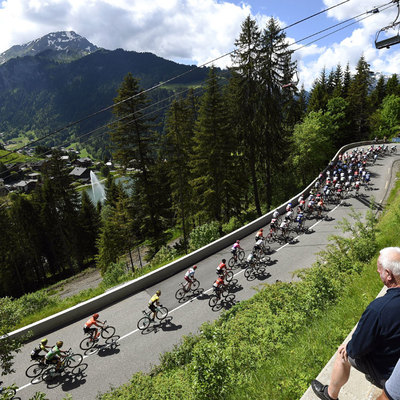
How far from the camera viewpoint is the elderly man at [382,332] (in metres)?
2.88

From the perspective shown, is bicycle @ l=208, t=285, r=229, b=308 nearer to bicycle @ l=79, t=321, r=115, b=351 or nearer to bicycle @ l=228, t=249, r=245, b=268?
bicycle @ l=228, t=249, r=245, b=268

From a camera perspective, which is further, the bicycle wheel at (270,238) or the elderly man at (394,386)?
the bicycle wheel at (270,238)

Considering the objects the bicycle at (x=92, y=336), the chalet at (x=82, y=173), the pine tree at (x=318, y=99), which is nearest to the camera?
the bicycle at (x=92, y=336)

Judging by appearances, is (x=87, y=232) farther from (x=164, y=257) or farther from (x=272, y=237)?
(x=272, y=237)

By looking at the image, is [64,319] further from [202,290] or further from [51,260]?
[51,260]

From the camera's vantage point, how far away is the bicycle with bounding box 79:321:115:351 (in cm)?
1175

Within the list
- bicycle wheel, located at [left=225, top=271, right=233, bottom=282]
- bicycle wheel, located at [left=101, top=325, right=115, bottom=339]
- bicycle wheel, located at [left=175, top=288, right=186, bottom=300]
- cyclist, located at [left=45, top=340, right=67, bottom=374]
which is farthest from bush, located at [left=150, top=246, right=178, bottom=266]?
cyclist, located at [left=45, top=340, right=67, bottom=374]

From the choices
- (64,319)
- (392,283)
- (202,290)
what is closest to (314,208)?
(202,290)

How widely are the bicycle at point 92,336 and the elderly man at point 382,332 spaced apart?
11.5 meters

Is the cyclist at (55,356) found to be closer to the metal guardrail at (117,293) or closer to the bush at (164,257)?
the metal guardrail at (117,293)

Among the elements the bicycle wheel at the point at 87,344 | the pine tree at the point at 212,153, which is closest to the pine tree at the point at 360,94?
the pine tree at the point at 212,153

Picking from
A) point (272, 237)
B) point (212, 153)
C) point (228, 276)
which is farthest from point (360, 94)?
point (228, 276)

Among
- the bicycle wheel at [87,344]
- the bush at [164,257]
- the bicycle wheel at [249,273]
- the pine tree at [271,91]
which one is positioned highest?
the pine tree at [271,91]

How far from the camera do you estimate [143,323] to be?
1278 cm
